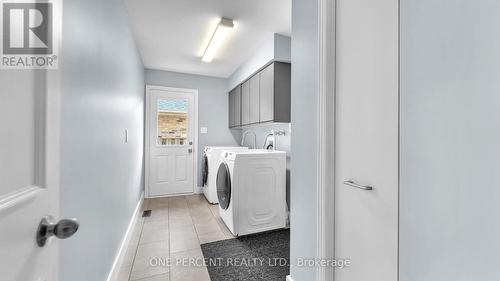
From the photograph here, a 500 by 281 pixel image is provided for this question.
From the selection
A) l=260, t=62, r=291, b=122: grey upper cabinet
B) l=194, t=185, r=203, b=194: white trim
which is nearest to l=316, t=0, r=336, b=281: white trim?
l=260, t=62, r=291, b=122: grey upper cabinet

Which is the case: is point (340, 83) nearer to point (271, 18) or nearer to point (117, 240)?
point (271, 18)

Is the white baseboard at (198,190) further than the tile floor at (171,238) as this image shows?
Yes

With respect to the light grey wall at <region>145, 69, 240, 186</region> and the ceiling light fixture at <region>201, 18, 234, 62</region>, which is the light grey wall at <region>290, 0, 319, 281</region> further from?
the light grey wall at <region>145, 69, 240, 186</region>

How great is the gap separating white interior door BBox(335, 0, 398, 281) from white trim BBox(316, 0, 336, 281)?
0.03m

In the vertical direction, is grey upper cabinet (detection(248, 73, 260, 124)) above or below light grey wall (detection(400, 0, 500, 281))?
above

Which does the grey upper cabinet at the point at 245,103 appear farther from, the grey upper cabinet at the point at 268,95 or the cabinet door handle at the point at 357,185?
the cabinet door handle at the point at 357,185

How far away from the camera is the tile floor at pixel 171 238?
5.82 ft

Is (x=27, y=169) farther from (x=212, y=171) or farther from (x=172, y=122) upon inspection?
(x=172, y=122)

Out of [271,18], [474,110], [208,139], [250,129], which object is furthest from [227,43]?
[474,110]

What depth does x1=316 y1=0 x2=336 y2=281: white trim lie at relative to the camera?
4.21ft

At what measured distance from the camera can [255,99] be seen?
127 inches

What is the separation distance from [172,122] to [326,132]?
140 inches

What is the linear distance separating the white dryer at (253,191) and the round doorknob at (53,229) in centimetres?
190

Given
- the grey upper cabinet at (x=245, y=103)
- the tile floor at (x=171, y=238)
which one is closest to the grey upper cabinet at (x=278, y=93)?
the grey upper cabinet at (x=245, y=103)
